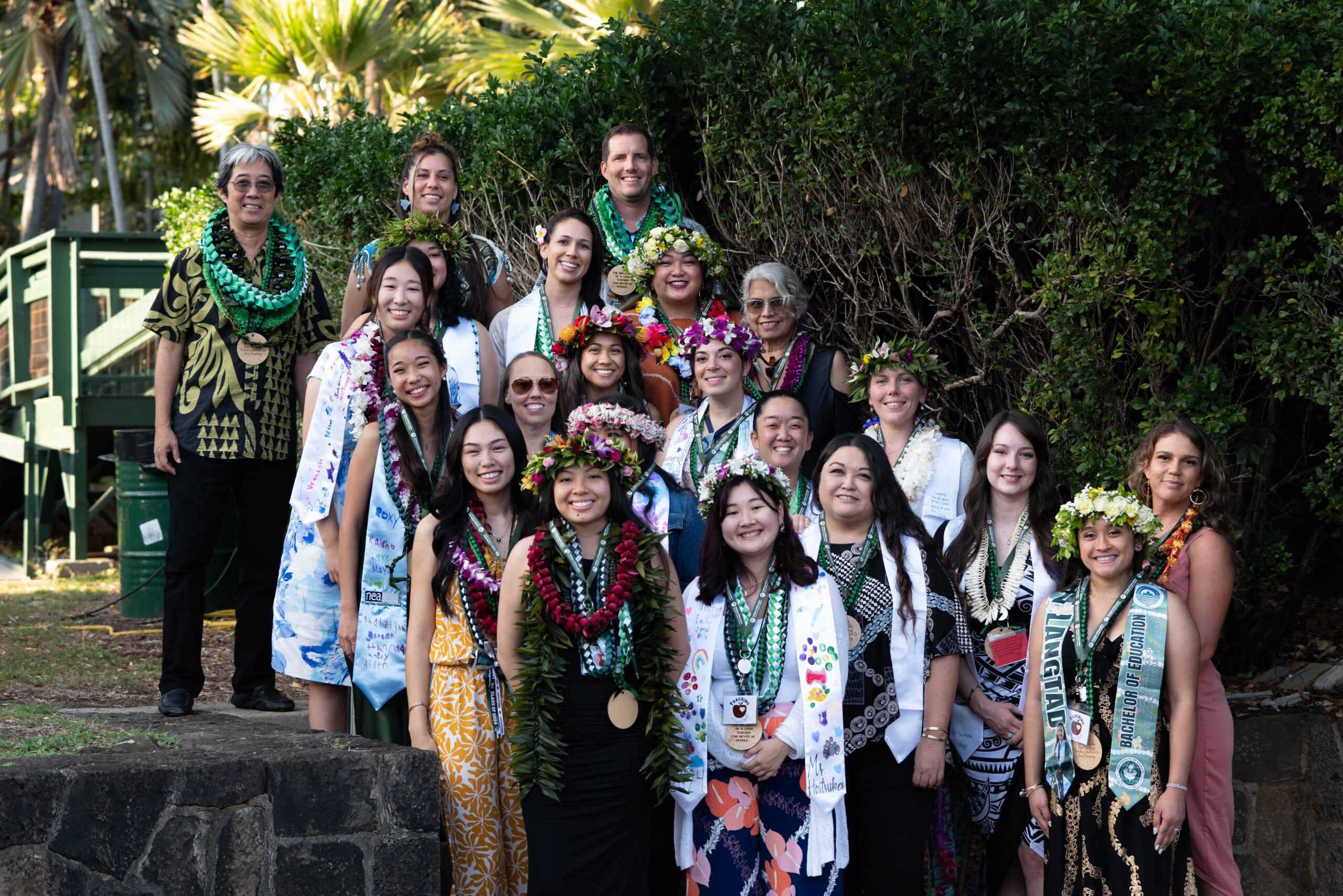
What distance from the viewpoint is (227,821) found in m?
3.44

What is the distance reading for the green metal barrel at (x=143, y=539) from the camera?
7.50 m

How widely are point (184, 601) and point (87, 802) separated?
1.34 metres

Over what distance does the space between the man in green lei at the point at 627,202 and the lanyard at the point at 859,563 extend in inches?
66.3

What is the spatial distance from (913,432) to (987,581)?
2.33ft

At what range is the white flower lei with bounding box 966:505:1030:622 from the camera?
13.0ft

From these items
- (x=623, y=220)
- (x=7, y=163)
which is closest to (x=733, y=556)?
(x=623, y=220)

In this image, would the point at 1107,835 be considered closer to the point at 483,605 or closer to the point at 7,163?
the point at 483,605

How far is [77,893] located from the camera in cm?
325

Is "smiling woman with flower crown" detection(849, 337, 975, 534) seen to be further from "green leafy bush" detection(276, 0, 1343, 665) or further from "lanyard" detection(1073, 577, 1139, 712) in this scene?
"lanyard" detection(1073, 577, 1139, 712)

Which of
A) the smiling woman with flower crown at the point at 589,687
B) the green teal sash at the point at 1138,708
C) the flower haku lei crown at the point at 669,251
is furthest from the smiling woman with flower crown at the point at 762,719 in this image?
the flower haku lei crown at the point at 669,251

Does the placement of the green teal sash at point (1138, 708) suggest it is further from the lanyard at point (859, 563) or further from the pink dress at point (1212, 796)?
the lanyard at point (859, 563)

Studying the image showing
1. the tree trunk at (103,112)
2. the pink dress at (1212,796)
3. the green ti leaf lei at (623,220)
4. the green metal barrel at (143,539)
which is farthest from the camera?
the tree trunk at (103,112)

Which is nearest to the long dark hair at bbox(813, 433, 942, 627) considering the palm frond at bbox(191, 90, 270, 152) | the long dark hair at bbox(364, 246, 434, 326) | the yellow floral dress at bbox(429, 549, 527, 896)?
the yellow floral dress at bbox(429, 549, 527, 896)

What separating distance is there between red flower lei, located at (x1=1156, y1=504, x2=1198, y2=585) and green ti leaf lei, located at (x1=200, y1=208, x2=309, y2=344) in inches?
126
